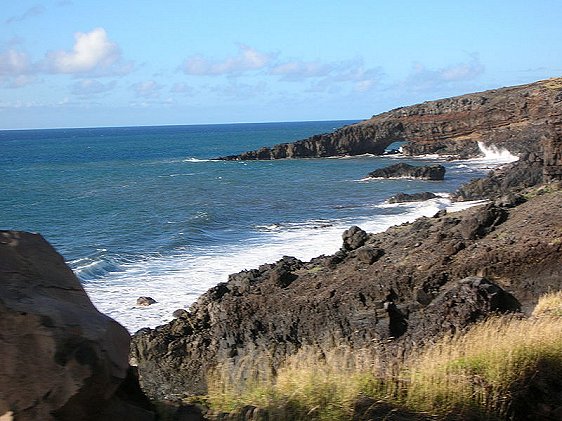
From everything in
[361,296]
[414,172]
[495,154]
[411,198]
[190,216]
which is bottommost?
[190,216]

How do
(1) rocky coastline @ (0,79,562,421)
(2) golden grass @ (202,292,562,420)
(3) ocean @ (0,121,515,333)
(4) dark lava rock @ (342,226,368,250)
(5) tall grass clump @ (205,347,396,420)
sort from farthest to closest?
(3) ocean @ (0,121,515,333) → (4) dark lava rock @ (342,226,368,250) → (2) golden grass @ (202,292,562,420) → (5) tall grass clump @ (205,347,396,420) → (1) rocky coastline @ (0,79,562,421)

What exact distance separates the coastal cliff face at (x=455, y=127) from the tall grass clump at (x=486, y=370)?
60719mm

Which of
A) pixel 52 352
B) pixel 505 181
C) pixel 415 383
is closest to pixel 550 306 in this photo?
pixel 415 383

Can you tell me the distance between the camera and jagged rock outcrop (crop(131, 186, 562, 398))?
1464 centimetres

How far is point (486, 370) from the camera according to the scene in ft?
23.1

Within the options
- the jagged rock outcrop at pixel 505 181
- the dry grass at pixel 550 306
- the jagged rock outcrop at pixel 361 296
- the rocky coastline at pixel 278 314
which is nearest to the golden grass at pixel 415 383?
the rocky coastline at pixel 278 314

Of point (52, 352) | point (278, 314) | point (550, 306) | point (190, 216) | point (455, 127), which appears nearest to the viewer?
point (52, 352)

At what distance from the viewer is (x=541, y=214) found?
18562mm

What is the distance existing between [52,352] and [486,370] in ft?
14.3

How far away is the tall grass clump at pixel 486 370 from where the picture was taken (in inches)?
254

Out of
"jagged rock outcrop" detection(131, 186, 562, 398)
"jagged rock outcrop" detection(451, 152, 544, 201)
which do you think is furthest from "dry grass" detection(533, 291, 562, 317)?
"jagged rock outcrop" detection(451, 152, 544, 201)

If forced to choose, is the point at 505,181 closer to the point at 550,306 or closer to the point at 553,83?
the point at 550,306

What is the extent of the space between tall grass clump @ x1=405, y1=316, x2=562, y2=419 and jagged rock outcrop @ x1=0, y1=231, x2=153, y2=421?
270cm

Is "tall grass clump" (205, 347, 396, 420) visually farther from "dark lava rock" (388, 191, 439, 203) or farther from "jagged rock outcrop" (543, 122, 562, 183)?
"dark lava rock" (388, 191, 439, 203)
